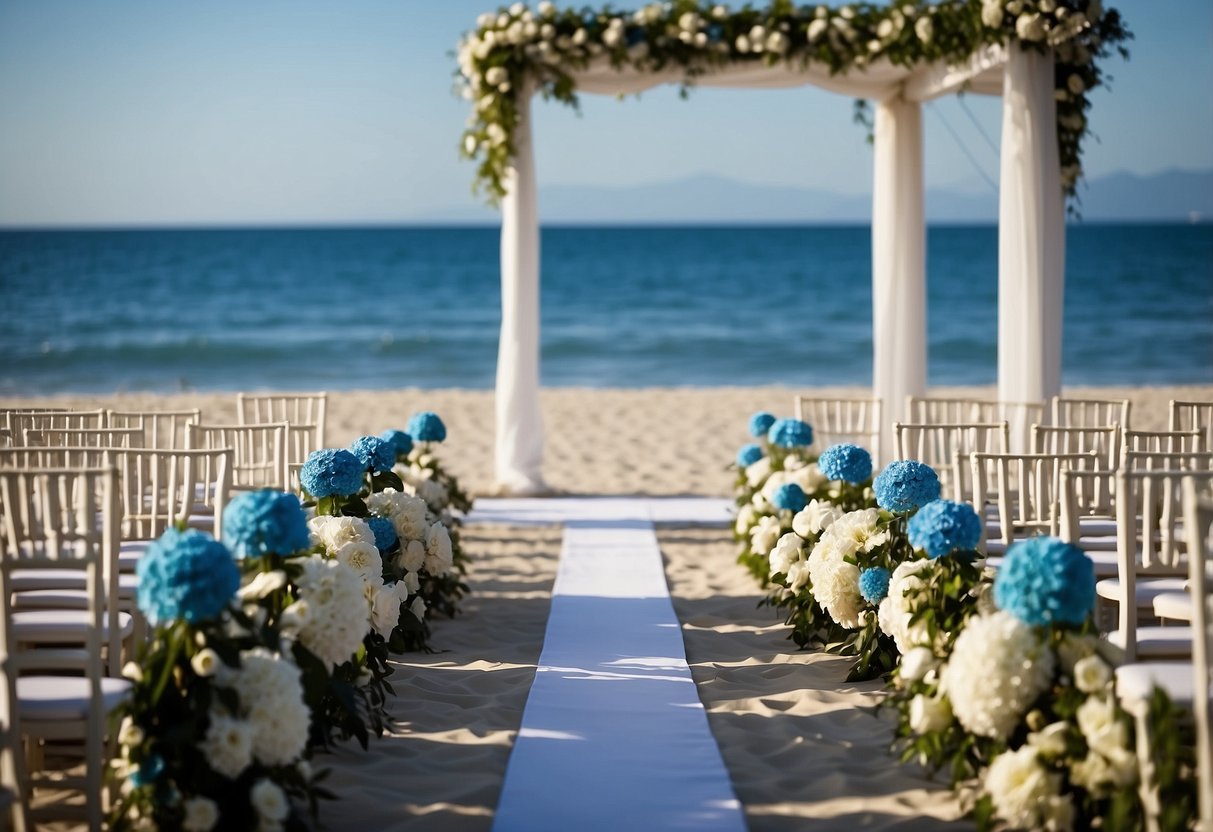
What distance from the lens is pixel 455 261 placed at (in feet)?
159

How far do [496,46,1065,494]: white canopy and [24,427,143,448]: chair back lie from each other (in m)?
3.45

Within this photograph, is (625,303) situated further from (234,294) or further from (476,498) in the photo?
(476,498)

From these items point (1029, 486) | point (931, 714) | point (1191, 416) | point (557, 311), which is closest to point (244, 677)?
point (931, 714)

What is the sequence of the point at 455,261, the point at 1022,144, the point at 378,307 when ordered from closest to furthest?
the point at 1022,144, the point at 378,307, the point at 455,261

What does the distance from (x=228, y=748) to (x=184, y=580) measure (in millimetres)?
385

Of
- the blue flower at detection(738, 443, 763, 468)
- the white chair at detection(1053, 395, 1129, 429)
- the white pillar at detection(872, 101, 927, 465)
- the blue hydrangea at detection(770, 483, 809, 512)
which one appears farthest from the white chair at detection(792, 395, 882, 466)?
the white pillar at detection(872, 101, 927, 465)

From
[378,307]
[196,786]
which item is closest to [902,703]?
[196,786]

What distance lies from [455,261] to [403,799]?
46.1m

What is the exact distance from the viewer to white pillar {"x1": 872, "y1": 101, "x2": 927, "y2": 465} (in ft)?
28.4

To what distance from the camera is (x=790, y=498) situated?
18.5 feet

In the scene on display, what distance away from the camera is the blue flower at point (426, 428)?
616 cm

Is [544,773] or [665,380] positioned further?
[665,380]

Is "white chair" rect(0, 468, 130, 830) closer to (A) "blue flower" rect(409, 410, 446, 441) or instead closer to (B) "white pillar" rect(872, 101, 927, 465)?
(A) "blue flower" rect(409, 410, 446, 441)

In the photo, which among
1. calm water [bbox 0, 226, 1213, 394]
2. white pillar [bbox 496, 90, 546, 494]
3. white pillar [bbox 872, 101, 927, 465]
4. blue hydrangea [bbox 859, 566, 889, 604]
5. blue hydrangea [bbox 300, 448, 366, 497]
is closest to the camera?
blue hydrangea [bbox 859, 566, 889, 604]
